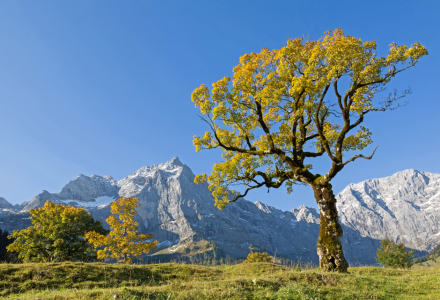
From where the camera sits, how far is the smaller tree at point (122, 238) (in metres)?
28.3

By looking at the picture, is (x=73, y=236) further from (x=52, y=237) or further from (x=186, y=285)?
(x=186, y=285)

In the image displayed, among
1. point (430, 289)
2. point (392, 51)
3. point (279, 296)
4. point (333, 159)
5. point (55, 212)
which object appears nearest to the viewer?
point (279, 296)

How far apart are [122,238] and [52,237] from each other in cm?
1194

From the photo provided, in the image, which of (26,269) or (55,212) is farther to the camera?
(55,212)

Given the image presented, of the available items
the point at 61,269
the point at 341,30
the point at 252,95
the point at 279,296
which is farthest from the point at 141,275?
the point at 341,30

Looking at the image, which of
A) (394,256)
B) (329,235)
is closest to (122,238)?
(329,235)

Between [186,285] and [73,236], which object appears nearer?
[186,285]

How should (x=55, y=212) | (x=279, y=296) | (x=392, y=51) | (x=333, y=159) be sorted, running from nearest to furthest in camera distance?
(x=279, y=296) → (x=392, y=51) → (x=333, y=159) → (x=55, y=212)

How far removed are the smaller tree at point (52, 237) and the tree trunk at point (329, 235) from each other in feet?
104

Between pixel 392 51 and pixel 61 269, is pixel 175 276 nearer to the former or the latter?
pixel 61 269

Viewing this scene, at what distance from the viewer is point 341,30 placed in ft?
44.6

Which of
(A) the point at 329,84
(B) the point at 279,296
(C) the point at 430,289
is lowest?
(C) the point at 430,289

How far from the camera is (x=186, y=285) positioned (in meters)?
8.73

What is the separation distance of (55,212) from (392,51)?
142ft
